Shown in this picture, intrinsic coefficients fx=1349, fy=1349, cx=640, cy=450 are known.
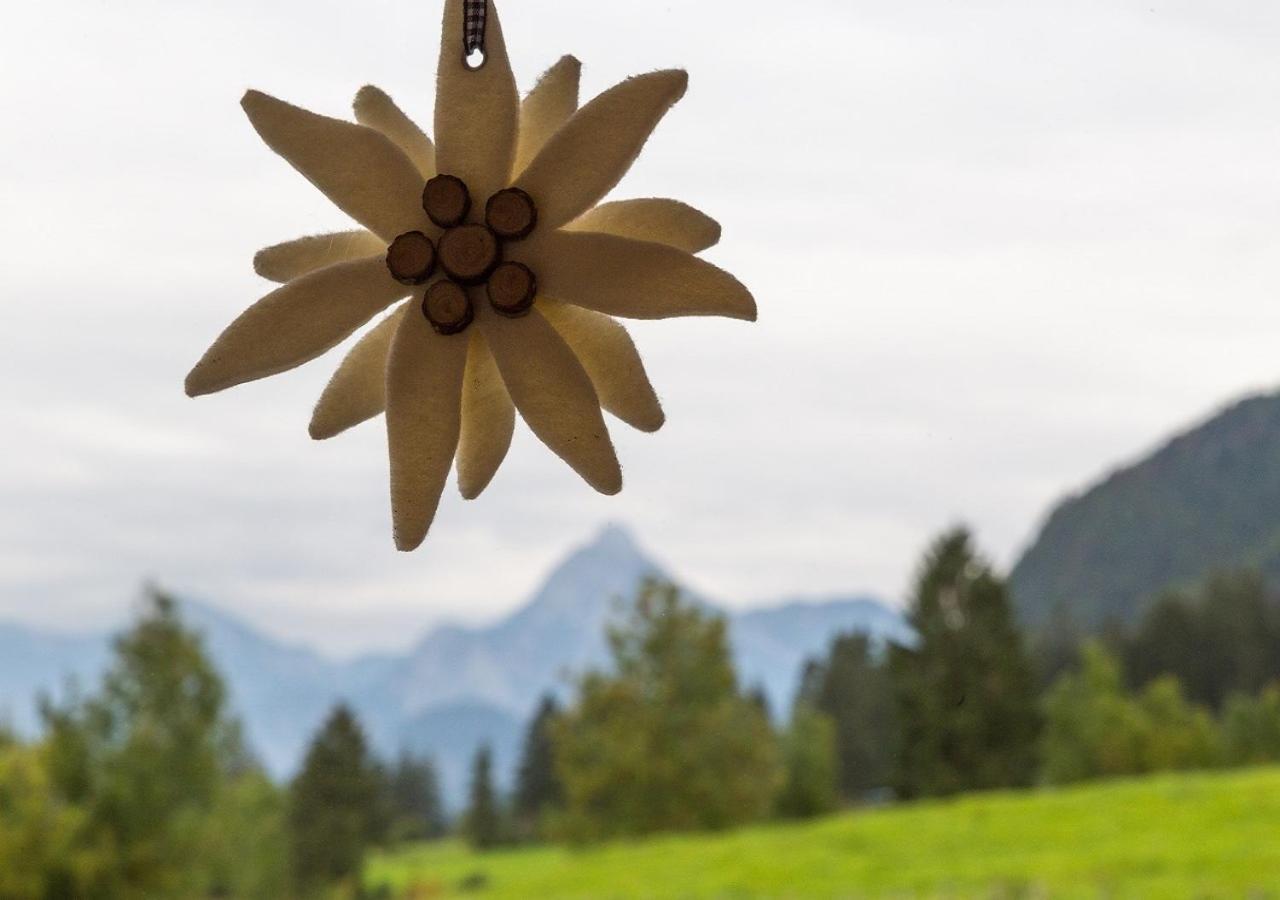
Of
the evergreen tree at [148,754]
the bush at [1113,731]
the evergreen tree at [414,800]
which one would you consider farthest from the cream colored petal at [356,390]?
the evergreen tree at [414,800]

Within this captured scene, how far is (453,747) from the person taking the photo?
11594cm

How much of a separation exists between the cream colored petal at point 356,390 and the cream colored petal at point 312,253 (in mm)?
38

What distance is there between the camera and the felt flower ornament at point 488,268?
1.92 ft

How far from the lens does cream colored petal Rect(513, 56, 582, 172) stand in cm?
61

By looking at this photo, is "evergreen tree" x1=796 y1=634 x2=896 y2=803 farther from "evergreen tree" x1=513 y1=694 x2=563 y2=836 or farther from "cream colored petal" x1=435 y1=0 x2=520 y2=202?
"cream colored petal" x1=435 y1=0 x2=520 y2=202

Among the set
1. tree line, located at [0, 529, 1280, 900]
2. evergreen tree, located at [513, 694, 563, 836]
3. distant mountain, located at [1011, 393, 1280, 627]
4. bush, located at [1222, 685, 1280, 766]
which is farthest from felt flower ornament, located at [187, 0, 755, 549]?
distant mountain, located at [1011, 393, 1280, 627]

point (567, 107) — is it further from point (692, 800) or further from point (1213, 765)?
point (1213, 765)

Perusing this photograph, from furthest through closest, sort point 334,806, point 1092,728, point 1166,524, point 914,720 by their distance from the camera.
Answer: point 1166,524 → point 334,806 → point 1092,728 → point 914,720

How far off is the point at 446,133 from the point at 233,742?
50.3 ft

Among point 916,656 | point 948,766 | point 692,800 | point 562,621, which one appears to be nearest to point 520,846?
point 692,800

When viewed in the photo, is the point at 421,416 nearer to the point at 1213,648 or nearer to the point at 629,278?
the point at 629,278

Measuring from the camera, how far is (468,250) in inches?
22.8

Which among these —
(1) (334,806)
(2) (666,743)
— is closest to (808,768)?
(2) (666,743)

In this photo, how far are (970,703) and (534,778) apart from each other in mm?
26013
